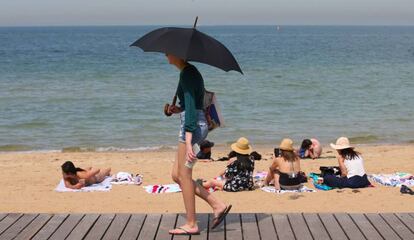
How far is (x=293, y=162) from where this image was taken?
9.05 m

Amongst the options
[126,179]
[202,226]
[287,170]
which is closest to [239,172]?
[287,170]

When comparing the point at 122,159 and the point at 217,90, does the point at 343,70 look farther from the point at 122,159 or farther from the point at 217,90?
the point at 122,159

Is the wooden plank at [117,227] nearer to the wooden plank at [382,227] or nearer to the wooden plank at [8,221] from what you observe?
the wooden plank at [8,221]

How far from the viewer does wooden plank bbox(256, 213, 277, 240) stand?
523 cm

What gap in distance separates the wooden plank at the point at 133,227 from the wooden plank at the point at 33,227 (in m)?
0.77

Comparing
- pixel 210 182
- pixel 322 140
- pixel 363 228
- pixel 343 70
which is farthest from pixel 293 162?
pixel 343 70

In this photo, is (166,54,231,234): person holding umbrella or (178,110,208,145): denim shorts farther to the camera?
(178,110,208,145): denim shorts

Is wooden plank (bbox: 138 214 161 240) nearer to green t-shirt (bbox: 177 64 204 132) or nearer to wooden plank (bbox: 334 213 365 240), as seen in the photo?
green t-shirt (bbox: 177 64 204 132)

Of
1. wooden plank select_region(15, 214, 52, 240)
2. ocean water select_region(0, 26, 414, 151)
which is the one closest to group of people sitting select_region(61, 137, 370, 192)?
wooden plank select_region(15, 214, 52, 240)

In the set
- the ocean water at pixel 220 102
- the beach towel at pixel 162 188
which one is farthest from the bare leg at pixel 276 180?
the ocean water at pixel 220 102

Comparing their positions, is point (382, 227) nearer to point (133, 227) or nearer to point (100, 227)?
point (133, 227)

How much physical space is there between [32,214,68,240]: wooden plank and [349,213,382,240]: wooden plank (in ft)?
8.71

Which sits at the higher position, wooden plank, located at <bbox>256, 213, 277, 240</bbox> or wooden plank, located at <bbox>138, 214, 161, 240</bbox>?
wooden plank, located at <bbox>256, 213, 277, 240</bbox>

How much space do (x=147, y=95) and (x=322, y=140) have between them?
1017 centimetres
